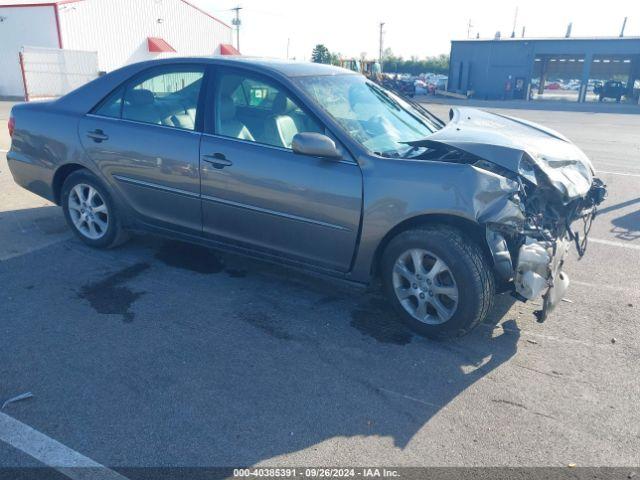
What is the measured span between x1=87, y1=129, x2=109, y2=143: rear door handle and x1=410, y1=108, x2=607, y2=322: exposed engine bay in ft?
8.66

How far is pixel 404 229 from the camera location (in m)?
3.63

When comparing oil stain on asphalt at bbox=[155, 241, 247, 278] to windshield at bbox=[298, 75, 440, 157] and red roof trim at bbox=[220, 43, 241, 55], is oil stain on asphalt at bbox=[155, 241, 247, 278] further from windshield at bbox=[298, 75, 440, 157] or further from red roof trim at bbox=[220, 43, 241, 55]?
red roof trim at bbox=[220, 43, 241, 55]

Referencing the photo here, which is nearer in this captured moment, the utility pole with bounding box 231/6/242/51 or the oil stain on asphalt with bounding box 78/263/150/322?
the oil stain on asphalt with bounding box 78/263/150/322

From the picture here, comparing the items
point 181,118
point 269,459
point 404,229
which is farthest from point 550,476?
point 181,118

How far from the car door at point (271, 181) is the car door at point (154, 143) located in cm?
16

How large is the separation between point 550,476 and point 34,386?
2709 mm

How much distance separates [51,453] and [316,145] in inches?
89.8

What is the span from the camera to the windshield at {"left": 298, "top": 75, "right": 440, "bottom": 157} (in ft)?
12.7

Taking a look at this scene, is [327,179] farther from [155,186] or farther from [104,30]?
[104,30]

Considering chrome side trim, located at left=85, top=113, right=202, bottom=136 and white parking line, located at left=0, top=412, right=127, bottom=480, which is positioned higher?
chrome side trim, located at left=85, top=113, right=202, bottom=136

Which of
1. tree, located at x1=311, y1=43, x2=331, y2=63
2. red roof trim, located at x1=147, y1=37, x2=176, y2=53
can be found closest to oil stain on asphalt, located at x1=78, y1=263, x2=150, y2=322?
red roof trim, located at x1=147, y1=37, x2=176, y2=53

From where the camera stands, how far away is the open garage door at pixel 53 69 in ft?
75.7

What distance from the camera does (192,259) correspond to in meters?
4.89

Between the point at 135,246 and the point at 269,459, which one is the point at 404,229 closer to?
the point at 269,459
